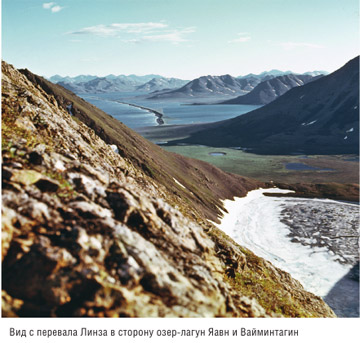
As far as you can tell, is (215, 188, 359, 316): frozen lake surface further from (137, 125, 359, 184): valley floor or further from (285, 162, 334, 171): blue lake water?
(285, 162, 334, 171): blue lake water

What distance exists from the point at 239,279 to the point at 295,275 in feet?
106

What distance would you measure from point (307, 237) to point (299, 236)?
1.51 metres

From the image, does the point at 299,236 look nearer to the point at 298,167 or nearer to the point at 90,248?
the point at 90,248

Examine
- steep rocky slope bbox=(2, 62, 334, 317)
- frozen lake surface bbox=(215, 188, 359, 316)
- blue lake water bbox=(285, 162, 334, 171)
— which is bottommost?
frozen lake surface bbox=(215, 188, 359, 316)

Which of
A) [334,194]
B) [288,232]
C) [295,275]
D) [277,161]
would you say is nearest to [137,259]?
[295,275]

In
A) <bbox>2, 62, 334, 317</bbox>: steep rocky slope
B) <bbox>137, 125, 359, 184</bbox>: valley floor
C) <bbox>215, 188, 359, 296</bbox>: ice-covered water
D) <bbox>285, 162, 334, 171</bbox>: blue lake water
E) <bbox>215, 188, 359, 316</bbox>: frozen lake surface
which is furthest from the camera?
<bbox>285, 162, 334, 171</bbox>: blue lake water

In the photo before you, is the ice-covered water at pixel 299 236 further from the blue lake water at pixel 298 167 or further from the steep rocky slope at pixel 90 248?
the blue lake water at pixel 298 167

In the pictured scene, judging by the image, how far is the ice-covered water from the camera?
49.1m

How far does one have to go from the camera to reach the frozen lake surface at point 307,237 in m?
45.7

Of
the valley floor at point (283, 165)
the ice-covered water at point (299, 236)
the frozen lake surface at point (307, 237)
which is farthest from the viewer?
the valley floor at point (283, 165)

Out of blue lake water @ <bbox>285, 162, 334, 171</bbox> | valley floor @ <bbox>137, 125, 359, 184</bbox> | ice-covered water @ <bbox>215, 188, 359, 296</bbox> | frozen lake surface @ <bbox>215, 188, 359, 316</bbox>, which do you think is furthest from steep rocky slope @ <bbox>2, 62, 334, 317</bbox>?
blue lake water @ <bbox>285, 162, 334, 171</bbox>

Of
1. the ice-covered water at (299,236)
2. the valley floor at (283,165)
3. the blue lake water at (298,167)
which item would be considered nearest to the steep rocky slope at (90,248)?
the ice-covered water at (299,236)

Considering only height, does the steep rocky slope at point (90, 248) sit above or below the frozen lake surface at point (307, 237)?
above

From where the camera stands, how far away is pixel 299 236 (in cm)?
6338
